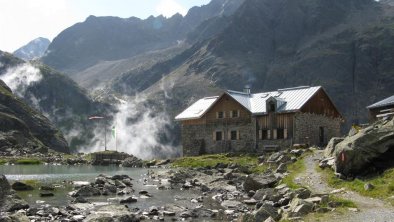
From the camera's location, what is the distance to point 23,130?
159000 millimetres

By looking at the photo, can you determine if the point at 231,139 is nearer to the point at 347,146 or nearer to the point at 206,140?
the point at 206,140

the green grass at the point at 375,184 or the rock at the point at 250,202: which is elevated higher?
the green grass at the point at 375,184

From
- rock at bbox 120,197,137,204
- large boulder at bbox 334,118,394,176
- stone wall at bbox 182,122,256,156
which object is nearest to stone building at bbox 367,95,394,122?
large boulder at bbox 334,118,394,176

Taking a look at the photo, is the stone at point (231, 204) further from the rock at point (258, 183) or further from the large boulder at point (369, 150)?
the large boulder at point (369, 150)

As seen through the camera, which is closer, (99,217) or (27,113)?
(99,217)

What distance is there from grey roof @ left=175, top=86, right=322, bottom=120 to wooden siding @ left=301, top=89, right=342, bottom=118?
95 cm

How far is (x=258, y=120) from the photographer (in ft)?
244

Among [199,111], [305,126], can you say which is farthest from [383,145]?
[199,111]

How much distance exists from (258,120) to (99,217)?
52881 mm

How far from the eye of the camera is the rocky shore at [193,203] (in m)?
22.2

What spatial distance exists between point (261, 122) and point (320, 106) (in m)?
10.3

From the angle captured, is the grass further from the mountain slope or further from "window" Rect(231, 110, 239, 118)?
the mountain slope

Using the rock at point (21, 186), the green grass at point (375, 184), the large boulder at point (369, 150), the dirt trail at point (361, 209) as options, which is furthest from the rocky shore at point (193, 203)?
the large boulder at point (369, 150)

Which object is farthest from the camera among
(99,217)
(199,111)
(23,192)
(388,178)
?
(199,111)
